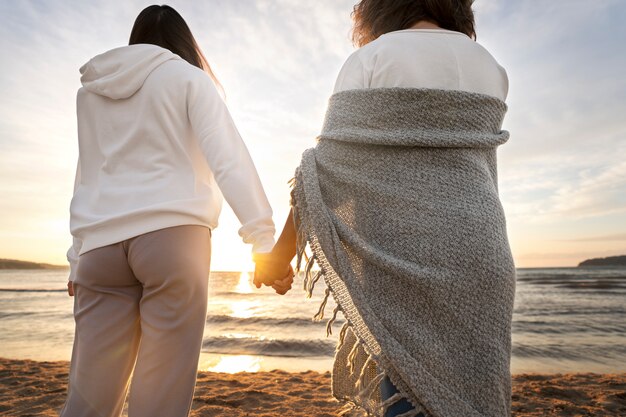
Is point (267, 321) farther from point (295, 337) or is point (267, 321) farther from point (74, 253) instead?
point (74, 253)

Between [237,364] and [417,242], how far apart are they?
565cm

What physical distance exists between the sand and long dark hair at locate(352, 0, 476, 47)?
3.20m

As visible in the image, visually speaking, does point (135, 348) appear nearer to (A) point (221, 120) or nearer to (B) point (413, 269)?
(A) point (221, 120)

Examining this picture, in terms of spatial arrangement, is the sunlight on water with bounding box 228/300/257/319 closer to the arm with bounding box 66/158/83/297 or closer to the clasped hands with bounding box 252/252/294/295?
the arm with bounding box 66/158/83/297

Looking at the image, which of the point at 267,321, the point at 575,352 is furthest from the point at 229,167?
the point at 267,321

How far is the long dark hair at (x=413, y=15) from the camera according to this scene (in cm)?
138

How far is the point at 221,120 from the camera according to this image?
5.07 ft

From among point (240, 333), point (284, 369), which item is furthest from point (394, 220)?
point (240, 333)

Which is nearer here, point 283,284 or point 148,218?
point 148,218

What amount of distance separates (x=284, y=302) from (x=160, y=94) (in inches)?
505

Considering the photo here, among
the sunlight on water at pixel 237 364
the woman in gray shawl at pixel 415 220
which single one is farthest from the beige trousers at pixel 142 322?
the sunlight on water at pixel 237 364

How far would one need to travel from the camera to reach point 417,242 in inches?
45.8

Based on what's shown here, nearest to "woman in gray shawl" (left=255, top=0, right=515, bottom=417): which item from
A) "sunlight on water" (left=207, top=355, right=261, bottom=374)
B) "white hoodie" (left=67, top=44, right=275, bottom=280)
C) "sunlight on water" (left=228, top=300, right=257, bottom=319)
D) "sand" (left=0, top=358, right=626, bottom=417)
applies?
"white hoodie" (left=67, top=44, right=275, bottom=280)

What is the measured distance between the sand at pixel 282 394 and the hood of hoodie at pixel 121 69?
2.99 metres
